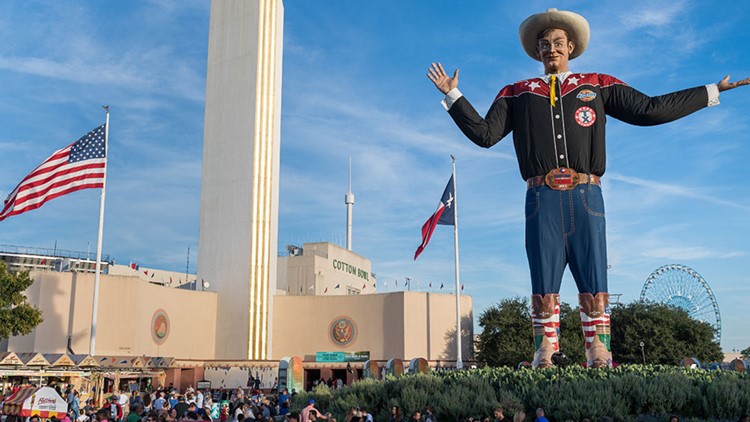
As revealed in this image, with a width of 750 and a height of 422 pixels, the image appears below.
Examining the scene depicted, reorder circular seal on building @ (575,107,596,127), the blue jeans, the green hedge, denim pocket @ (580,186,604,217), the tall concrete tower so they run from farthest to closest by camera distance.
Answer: the tall concrete tower → circular seal on building @ (575,107,596,127) → denim pocket @ (580,186,604,217) → the blue jeans → the green hedge

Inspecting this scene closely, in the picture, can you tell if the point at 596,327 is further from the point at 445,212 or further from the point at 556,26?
the point at 445,212

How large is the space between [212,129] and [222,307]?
36.3 feet

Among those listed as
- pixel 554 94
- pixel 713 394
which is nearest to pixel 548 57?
pixel 554 94

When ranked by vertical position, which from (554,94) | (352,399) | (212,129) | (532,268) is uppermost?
(212,129)

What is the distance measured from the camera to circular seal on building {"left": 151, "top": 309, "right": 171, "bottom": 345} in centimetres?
3893

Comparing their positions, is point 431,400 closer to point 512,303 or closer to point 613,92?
point 613,92

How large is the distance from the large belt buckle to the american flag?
19698 millimetres

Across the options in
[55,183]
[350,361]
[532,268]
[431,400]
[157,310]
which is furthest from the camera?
[350,361]

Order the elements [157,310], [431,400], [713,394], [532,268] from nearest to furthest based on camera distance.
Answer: [713,394] → [431,400] → [532,268] → [157,310]

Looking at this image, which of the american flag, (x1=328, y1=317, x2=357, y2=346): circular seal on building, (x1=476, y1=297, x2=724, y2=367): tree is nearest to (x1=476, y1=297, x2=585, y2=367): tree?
(x1=476, y1=297, x2=724, y2=367): tree

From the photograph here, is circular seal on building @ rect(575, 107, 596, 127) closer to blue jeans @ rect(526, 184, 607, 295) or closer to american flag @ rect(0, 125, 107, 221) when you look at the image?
blue jeans @ rect(526, 184, 607, 295)

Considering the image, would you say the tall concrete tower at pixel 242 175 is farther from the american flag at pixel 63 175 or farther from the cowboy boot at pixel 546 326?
the cowboy boot at pixel 546 326

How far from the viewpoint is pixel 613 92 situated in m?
14.3

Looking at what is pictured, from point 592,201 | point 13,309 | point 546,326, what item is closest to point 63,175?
point 13,309
